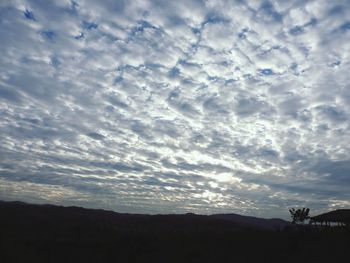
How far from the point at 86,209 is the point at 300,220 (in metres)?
92.0

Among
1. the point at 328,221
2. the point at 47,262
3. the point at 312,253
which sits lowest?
the point at 47,262

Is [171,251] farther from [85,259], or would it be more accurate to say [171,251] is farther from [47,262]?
[47,262]

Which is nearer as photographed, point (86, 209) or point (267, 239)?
point (267, 239)

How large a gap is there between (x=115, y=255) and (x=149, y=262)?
4404mm

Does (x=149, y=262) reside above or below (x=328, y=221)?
below

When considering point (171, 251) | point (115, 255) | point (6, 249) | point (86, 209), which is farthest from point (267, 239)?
point (86, 209)

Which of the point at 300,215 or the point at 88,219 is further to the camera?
the point at 88,219

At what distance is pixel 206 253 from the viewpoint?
28.3m

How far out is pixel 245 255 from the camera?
25.9 metres

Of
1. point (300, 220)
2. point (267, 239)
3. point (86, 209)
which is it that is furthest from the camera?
point (86, 209)

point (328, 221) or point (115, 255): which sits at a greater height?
point (328, 221)

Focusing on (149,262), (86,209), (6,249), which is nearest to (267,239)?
(149,262)

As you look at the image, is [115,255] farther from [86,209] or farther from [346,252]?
[86,209]

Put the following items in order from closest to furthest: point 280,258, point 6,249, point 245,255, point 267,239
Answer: point 280,258 < point 245,255 < point 6,249 < point 267,239
